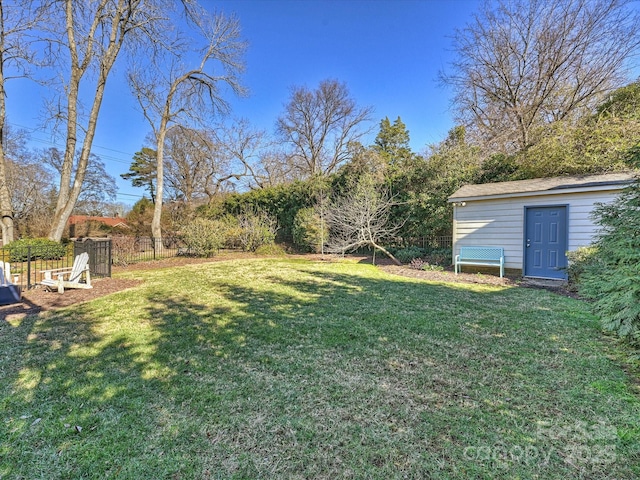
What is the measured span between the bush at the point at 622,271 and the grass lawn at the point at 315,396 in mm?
405

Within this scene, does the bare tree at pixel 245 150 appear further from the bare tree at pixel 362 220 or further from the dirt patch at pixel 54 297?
the dirt patch at pixel 54 297

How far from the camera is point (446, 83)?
54.0ft

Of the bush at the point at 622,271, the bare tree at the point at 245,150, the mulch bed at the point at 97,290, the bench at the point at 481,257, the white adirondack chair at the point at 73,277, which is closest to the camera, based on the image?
the bush at the point at 622,271

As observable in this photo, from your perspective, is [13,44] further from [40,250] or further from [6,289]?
[6,289]

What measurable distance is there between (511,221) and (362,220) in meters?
4.60

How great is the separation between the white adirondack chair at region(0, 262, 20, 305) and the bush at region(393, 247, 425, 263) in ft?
34.9

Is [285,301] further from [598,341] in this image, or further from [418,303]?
[598,341]

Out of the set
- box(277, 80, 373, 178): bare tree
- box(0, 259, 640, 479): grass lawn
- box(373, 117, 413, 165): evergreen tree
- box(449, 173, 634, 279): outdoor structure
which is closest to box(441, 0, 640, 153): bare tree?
box(449, 173, 634, 279): outdoor structure

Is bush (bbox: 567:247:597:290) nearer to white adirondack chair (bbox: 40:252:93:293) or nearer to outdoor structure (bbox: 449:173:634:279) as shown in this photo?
outdoor structure (bbox: 449:173:634:279)

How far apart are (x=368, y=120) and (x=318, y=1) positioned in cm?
1436

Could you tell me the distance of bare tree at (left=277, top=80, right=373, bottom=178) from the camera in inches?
977

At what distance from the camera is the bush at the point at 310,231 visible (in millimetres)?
12664

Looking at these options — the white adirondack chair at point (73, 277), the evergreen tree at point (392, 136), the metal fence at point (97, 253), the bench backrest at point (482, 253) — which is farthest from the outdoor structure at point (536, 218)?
the evergreen tree at point (392, 136)

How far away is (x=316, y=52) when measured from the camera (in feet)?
47.7
